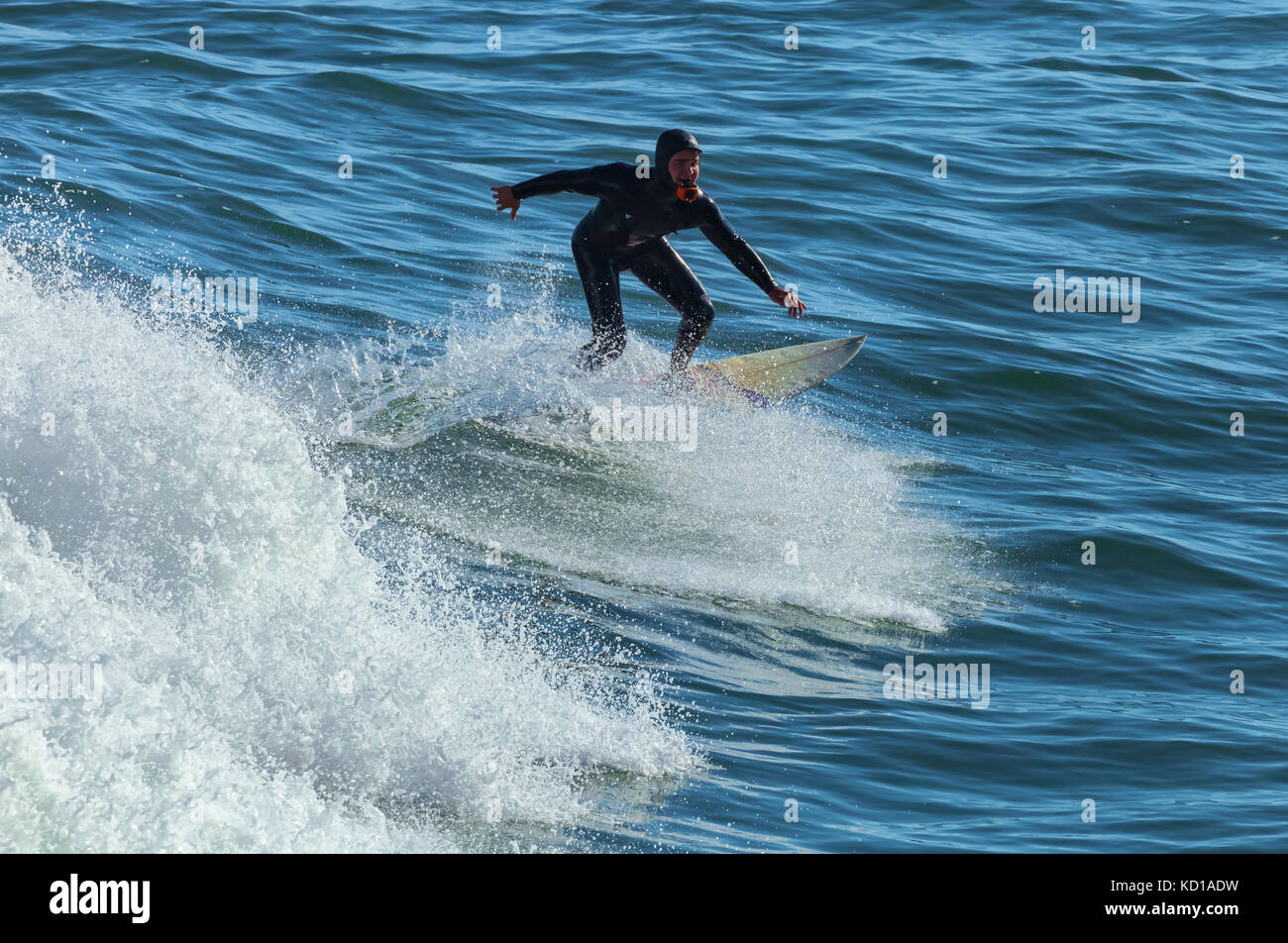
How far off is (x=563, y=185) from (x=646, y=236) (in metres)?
0.79

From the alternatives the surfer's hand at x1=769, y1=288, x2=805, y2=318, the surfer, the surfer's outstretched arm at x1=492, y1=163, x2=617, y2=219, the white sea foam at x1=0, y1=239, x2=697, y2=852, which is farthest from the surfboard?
the white sea foam at x1=0, y1=239, x2=697, y2=852

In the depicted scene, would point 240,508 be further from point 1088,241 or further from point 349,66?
point 349,66

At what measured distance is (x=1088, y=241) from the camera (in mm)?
17938

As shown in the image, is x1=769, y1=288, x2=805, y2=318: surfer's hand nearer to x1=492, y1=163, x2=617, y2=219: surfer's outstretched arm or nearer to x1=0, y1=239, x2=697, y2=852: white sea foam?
x1=492, y1=163, x2=617, y2=219: surfer's outstretched arm

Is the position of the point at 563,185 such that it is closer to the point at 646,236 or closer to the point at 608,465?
the point at 646,236

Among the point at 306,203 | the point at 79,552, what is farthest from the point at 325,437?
the point at 306,203

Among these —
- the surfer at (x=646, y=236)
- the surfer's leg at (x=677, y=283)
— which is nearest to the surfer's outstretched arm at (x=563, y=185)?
the surfer at (x=646, y=236)

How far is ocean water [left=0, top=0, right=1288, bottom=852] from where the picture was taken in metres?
6.41

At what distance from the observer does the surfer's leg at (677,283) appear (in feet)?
37.3

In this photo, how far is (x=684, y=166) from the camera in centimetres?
1066

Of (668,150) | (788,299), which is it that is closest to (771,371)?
(788,299)

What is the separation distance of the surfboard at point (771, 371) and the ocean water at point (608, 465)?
0.19 metres

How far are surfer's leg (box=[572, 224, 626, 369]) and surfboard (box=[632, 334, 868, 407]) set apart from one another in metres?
0.47

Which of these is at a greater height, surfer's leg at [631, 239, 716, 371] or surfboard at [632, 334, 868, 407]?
surfer's leg at [631, 239, 716, 371]
